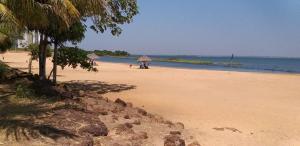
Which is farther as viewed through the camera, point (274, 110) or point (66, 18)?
point (274, 110)

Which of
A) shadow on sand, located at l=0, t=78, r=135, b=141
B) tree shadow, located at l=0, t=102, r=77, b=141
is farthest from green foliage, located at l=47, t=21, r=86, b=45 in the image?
tree shadow, located at l=0, t=102, r=77, b=141

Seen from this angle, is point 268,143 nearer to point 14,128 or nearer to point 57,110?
point 57,110

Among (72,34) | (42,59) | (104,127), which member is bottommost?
(104,127)

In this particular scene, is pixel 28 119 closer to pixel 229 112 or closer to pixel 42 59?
pixel 229 112

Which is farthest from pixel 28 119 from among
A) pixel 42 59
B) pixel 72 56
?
pixel 72 56

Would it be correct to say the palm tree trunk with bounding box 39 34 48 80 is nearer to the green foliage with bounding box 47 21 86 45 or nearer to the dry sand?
the green foliage with bounding box 47 21 86 45

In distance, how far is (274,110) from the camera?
15.4 m

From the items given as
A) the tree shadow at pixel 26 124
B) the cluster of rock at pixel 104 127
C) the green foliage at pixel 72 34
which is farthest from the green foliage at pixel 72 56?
the tree shadow at pixel 26 124

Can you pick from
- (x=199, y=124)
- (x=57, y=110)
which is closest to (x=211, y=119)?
(x=199, y=124)

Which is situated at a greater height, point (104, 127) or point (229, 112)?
point (104, 127)

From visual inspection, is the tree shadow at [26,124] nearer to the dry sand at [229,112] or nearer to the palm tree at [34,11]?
the palm tree at [34,11]

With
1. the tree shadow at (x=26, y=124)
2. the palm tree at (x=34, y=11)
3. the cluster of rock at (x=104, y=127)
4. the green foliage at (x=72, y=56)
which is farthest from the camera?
the green foliage at (x=72, y=56)

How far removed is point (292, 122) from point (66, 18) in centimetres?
705

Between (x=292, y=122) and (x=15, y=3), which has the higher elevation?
(x=15, y=3)
